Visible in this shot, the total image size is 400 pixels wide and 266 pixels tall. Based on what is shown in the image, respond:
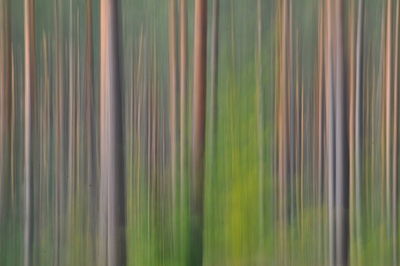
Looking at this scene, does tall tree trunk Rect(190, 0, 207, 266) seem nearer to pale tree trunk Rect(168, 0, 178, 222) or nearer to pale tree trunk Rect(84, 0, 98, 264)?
pale tree trunk Rect(168, 0, 178, 222)

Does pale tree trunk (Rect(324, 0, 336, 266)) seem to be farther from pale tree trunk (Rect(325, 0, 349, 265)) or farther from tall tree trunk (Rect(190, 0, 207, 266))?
tall tree trunk (Rect(190, 0, 207, 266))

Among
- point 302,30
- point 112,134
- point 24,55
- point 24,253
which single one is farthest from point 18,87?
point 302,30

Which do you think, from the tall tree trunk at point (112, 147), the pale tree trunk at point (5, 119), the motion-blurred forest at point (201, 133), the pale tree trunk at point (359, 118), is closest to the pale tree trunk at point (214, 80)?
the motion-blurred forest at point (201, 133)

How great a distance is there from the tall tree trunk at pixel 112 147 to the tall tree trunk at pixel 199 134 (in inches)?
6.5

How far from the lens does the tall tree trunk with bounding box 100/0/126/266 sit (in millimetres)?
1369

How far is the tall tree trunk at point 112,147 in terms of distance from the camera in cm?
137

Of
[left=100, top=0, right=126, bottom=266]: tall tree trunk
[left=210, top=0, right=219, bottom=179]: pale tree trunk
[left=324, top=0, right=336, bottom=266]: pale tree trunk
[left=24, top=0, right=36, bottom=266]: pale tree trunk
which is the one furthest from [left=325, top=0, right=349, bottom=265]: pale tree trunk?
[left=24, top=0, right=36, bottom=266]: pale tree trunk

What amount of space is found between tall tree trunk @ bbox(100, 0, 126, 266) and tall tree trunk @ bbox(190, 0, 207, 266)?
164 millimetres

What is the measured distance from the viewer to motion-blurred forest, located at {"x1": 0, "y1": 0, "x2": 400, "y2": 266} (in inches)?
53.3

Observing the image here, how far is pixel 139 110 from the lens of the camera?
1.37 meters

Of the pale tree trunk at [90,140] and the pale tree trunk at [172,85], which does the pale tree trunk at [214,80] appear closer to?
the pale tree trunk at [172,85]

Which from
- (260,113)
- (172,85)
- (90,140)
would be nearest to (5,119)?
(90,140)

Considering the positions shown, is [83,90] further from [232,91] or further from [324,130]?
[324,130]

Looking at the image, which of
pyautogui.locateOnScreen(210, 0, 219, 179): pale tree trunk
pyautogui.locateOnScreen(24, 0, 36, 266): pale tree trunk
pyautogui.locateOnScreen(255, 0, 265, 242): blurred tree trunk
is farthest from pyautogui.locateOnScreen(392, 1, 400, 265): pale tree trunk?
pyautogui.locateOnScreen(24, 0, 36, 266): pale tree trunk
